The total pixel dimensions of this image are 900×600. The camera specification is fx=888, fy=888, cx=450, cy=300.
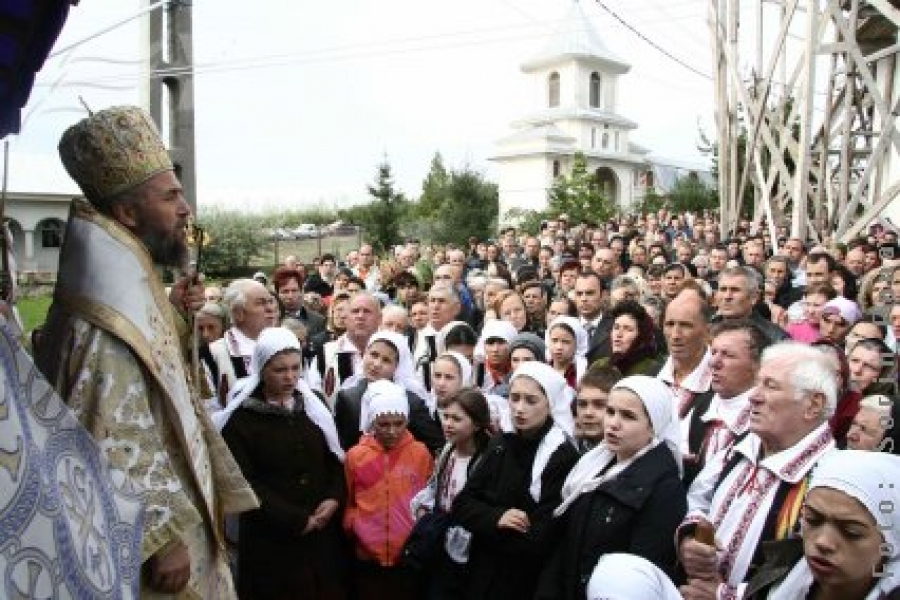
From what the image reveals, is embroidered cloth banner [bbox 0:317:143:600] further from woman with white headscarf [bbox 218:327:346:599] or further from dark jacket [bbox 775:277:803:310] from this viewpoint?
dark jacket [bbox 775:277:803:310]

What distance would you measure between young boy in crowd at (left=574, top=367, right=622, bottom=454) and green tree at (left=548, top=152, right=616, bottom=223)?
28400 mm

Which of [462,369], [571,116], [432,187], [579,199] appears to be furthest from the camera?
[571,116]

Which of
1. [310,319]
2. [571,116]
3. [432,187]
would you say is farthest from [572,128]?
[310,319]

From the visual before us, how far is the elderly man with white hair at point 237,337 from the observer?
211 inches

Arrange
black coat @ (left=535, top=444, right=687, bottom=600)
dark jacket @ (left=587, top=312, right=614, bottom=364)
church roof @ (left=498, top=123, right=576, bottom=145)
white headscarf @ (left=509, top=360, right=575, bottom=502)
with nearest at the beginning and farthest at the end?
black coat @ (left=535, top=444, right=687, bottom=600) < white headscarf @ (left=509, top=360, right=575, bottom=502) < dark jacket @ (left=587, top=312, right=614, bottom=364) < church roof @ (left=498, top=123, right=576, bottom=145)

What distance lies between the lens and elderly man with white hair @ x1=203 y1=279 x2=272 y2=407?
17.6 feet

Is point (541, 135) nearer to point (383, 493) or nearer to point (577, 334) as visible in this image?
point (577, 334)

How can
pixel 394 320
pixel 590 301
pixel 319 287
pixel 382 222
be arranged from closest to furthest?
pixel 394 320 < pixel 590 301 < pixel 319 287 < pixel 382 222

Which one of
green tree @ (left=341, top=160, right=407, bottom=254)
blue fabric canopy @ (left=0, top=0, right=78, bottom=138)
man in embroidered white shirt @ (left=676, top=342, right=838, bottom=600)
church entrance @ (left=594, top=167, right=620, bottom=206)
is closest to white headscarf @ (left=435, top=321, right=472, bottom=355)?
man in embroidered white shirt @ (left=676, top=342, right=838, bottom=600)

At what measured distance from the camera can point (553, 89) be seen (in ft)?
213

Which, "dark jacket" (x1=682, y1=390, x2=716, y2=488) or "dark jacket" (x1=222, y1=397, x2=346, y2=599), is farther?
"dark jacket" (x1=222, y1=397, x2=346, y2=599)

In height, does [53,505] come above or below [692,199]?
below

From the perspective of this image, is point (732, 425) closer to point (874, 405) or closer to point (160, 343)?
point (874, 405)

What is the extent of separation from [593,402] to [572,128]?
60.2 metres
